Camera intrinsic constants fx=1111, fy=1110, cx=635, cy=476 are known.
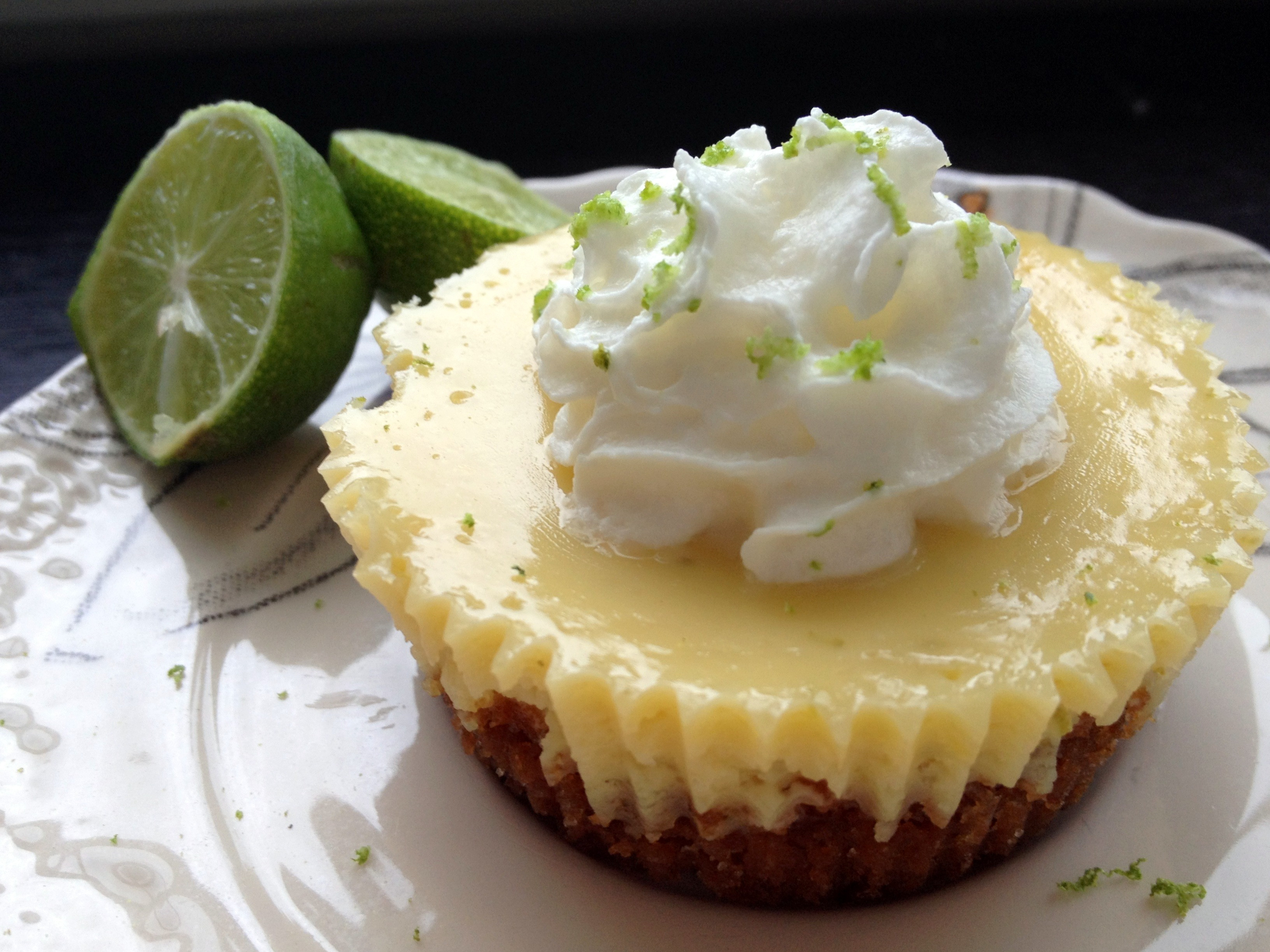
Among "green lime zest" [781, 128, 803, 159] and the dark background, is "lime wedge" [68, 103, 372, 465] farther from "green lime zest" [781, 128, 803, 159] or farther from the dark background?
the dark background

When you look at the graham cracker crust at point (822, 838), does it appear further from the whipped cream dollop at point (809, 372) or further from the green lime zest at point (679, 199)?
the green lime zest at point (679, 199)

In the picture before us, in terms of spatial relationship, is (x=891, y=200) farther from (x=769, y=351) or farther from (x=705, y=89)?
(x=705, y=89)

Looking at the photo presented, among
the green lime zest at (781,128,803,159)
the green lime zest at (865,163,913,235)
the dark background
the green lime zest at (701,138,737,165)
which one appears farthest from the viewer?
the dark background

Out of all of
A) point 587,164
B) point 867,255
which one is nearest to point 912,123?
point 867,255

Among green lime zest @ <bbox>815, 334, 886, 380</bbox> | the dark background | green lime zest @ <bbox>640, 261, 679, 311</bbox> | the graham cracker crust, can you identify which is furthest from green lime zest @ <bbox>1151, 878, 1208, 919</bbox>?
the dark background

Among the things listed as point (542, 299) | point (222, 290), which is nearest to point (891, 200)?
point (542, 299)

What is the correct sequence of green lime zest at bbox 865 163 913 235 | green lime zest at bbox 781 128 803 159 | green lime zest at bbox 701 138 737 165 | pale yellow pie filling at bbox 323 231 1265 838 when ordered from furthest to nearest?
green lime zest at bbox 701 138 737 165 → green lime zest at bbox 781 128 803 159 → green lime zest at bbox 865 163 913 235 → pale yellow pie filling at bbox 323 231 1265 838

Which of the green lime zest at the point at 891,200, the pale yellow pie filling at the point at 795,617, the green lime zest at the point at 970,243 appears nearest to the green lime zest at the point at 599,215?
the pale yellow pie filling at the point at 795,617
